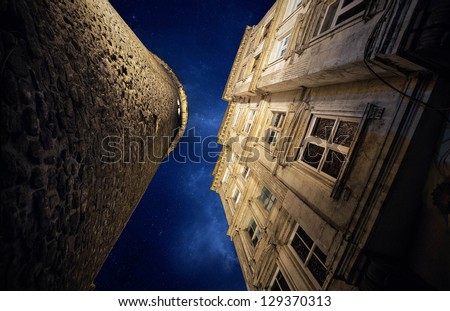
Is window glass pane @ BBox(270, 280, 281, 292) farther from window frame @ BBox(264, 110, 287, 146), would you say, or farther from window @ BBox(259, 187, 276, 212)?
window frame @ BBox(264, 110, 287, 146)

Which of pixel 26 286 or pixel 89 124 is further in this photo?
pixel 89 124

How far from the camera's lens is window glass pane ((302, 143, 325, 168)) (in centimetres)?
675

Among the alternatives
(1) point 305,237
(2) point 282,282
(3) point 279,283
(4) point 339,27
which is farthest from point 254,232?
(4) point 339,27

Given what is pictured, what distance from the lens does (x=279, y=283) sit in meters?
7.21

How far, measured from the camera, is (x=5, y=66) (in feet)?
5.19

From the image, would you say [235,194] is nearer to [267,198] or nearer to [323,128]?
[267,198]

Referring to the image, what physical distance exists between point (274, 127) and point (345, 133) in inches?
187

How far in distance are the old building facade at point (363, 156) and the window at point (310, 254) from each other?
0.03 metres

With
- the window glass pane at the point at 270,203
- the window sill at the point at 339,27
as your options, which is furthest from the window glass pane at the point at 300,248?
the window sill at the point at 339,27

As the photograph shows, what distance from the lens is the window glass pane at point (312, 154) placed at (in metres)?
6.75

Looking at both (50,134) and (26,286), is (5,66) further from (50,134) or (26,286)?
(26,286)

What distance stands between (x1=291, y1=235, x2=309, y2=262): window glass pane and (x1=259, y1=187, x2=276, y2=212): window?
2.41 m
